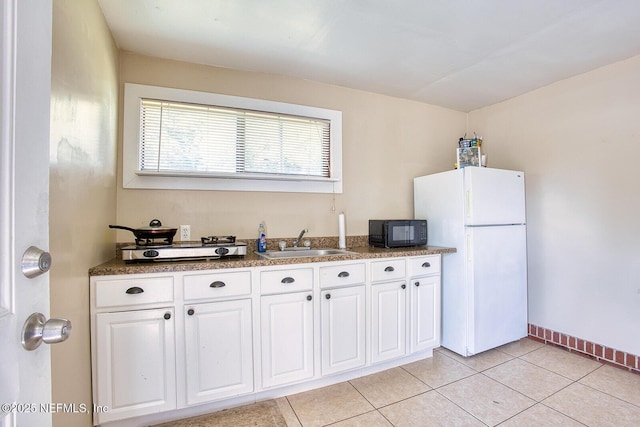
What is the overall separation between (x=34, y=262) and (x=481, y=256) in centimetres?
275

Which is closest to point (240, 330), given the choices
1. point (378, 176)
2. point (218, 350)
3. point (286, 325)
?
point (218, 350)

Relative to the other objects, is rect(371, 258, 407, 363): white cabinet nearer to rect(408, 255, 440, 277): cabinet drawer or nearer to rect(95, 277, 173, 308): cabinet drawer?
rect(408, 255, 440, 277): cabinet drawer

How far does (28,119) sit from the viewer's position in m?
0.55

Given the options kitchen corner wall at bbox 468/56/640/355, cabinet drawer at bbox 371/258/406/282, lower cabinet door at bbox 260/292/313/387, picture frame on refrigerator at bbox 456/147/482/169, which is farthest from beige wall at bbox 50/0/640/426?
lower cabinet door at bbox 260/292/313/387

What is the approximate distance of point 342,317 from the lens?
2.07 meters

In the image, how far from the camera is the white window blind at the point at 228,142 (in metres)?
2.17

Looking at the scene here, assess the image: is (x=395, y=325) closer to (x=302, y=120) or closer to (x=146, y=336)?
(x=146, y=336)

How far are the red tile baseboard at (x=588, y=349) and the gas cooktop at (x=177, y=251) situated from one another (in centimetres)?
292

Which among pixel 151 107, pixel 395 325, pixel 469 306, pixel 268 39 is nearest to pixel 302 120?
pixel 268 39

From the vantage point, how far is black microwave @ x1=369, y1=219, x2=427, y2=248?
253 cm

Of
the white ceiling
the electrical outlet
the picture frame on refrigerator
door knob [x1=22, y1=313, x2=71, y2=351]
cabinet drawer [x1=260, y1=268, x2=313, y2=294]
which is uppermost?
the white ceiling

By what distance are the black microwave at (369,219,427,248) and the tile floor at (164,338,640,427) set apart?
39.9 inches

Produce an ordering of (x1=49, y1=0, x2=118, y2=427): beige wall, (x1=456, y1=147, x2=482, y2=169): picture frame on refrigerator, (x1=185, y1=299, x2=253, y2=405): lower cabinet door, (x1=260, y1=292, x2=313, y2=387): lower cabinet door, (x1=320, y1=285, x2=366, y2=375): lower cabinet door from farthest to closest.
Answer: (x1=456, y1=147, x2=482, y2=169): picture frame on refrigerator < (x1=320, y1=285, x2=366, y2=375): lower cabinet door < (x1=260, y1=292, x2=313, y2=387): lower cabinet door < (x1=185, y1=299, x2=253, y2=405): lower cabinet door < (x1=49, y1=0, x2=118, y2=427): beige wall

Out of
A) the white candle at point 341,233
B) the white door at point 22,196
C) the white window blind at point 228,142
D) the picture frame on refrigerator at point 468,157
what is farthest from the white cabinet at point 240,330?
the picture frame on refrigerator at point 468,157
